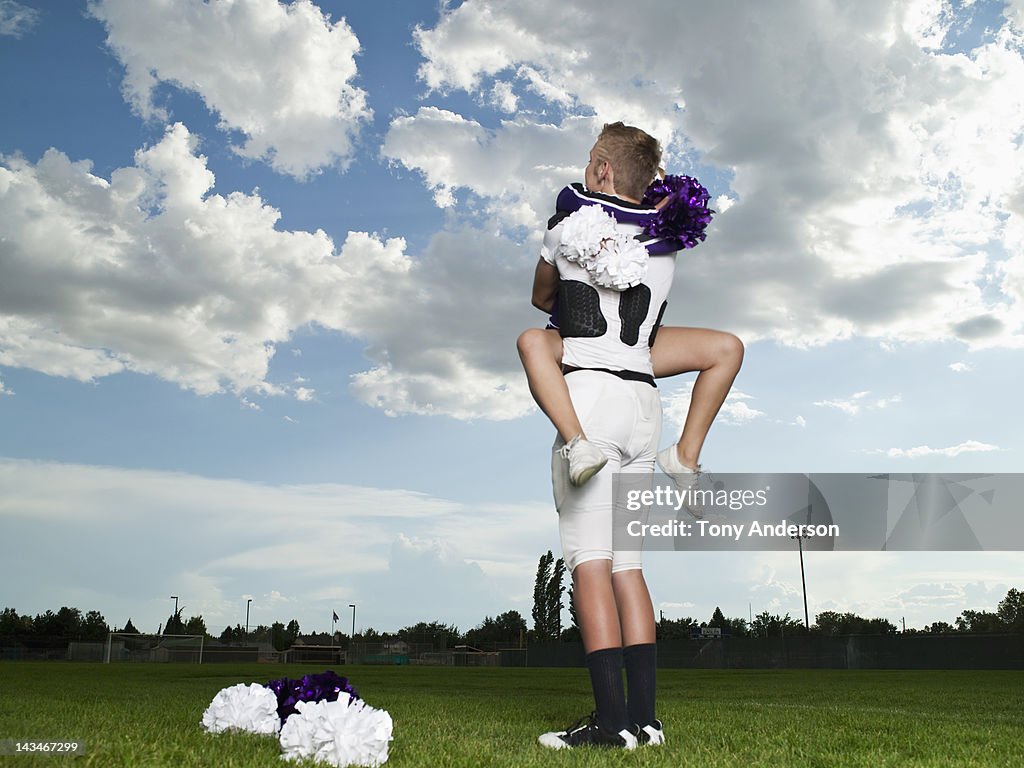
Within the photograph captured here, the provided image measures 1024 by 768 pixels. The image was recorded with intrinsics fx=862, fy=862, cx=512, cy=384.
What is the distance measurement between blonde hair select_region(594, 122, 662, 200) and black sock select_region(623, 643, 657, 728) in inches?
73.4

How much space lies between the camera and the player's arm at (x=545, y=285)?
11.8 ft

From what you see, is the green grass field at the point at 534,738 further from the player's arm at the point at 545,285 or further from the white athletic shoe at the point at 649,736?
the player's arm at the point at 545,285

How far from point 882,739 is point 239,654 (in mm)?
61407

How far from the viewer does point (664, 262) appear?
360cm

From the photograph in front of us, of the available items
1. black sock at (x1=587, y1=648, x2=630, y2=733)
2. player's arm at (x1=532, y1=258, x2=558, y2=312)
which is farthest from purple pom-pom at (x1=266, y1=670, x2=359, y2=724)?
player's arm at (x1=532, y1=258, x2=558, y2=312)

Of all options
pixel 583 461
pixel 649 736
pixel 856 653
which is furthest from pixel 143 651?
pixel 583 461

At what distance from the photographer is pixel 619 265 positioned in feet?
11.1

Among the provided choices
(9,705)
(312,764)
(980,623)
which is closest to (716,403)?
(312,764)

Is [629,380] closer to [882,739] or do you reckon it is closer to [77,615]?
[882,739]

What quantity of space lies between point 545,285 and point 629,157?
25.2 inches

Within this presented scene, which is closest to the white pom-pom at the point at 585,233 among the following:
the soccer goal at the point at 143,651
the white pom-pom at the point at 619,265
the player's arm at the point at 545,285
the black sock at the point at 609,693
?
the white pom-pom at the point at 619,265

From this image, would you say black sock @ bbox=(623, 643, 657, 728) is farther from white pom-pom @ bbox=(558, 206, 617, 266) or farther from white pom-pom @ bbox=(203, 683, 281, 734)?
white pom-pom @ bbox=(558, 206, 617, 266)

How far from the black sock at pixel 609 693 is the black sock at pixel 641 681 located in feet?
0.46

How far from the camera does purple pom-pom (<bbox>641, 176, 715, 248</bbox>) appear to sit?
3.52m
